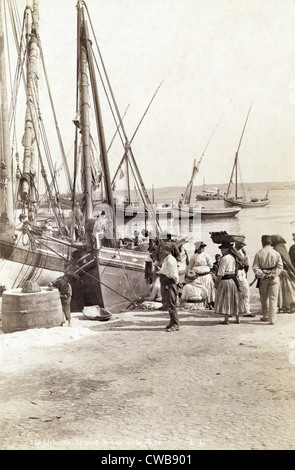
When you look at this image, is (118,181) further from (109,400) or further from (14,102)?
(109,400)

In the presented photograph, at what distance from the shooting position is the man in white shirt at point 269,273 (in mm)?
6262

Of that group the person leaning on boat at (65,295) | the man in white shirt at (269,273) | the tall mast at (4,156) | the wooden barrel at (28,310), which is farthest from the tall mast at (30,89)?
the man in white shirt at (269,273)

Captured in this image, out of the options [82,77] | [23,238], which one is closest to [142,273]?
[23,238]

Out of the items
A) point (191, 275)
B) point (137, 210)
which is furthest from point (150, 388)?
point (137, 210)

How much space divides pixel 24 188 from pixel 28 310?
10.2 feet

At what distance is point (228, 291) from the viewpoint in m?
6.34

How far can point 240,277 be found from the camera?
715cm

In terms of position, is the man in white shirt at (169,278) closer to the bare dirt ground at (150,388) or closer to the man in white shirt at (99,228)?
the bare dirt ground at (150,388)

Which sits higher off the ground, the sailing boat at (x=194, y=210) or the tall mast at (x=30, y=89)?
the tall mast at (x=30, y=89)

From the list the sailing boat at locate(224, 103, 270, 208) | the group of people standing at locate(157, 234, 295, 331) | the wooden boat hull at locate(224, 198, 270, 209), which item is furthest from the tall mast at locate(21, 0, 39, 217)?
the wooden boat hull at locate(224, 198, 270, 209)

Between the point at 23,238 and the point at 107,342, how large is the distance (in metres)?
3.17

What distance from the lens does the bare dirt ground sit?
11.8 feet

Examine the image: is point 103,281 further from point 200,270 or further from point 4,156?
point 4,156
